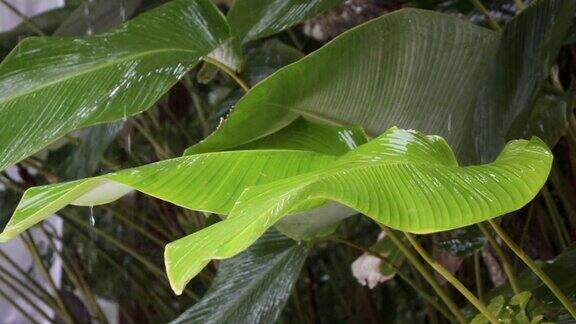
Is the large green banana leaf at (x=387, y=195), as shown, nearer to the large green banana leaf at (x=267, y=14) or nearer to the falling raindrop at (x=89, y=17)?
the large green banana leaf at (x=267, y=14)

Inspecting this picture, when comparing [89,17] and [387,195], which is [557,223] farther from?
[387,195]

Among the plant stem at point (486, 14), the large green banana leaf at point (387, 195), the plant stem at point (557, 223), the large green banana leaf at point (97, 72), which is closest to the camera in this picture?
the large green banana leaf at point (387, 195)

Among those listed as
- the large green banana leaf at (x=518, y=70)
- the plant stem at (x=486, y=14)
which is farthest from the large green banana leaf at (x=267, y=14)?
the plant stem at (x=486, y=14)

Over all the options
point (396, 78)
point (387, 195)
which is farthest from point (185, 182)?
point (396, 78)

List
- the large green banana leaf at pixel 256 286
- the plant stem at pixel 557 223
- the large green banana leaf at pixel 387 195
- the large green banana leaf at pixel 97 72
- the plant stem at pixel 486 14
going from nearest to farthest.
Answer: the large green banana leaf at pixel 387 195, the large green banana leaf at pixel 97 72, the large green banana leaf at pixel 256 286, the plant stem at pixel 486 14, the plant stem at pixel 557 223

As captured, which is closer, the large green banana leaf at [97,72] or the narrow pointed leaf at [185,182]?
the narrow pointed leaf at [185,182]

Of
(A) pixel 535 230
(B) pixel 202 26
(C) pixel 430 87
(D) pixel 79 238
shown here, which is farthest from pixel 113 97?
(D) pixel 79 238

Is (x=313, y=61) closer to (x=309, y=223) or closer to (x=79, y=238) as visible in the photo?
(x=309, y=223)
